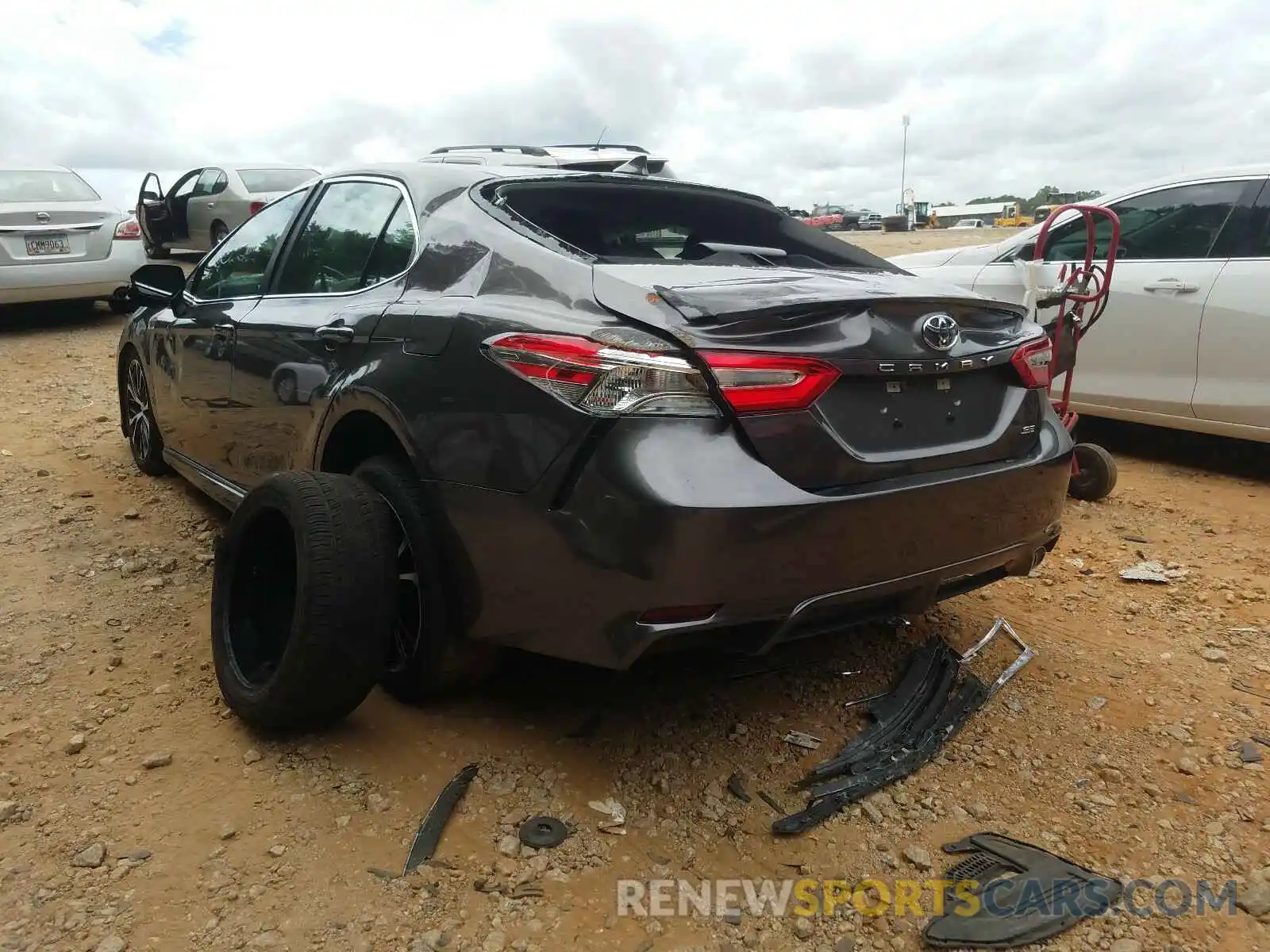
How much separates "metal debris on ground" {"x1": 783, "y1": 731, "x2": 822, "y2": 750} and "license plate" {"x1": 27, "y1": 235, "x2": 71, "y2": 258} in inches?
334

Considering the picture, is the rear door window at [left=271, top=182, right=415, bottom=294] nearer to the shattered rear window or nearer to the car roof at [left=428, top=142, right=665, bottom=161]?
the shattered rear window

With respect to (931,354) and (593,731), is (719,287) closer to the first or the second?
(931,354)

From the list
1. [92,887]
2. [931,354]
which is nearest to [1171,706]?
[931,354]

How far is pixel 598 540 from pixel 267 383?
1695mm

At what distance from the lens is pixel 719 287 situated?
227 cm

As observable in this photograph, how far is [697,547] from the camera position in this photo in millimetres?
2035

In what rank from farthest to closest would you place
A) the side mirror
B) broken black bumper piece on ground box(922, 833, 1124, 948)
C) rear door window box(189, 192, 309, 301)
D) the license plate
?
1. the license plate
2. the side mirror
3. rear door window box(189, 192, 309, 301)
4. broken black bumper piece on ground box(922, 833, 1124, 948)

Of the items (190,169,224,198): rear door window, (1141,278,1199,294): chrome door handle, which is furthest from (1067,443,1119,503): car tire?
(190,169,224,198): rear door window

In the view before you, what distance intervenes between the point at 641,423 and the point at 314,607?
961mm

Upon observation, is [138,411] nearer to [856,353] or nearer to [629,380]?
[629,380]

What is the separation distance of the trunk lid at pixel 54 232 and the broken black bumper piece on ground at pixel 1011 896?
901cm

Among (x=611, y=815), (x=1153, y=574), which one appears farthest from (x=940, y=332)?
(x=1153, y=574)

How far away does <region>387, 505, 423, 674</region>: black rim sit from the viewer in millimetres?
2559

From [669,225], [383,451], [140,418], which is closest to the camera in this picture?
[383,451]
